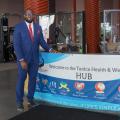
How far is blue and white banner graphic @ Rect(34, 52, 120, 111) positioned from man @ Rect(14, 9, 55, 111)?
0.39 m

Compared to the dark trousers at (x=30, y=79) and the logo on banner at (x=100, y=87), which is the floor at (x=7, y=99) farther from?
the logo on banner at (x=100, y=87)

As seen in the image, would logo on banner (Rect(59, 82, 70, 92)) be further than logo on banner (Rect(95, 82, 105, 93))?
Yes

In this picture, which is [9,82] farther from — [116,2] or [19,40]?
[116,2]

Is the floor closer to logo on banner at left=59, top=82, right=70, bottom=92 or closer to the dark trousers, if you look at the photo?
the dark trousers

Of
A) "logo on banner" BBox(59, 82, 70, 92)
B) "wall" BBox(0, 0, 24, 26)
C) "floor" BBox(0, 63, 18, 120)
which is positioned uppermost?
"wall" BBox(0, 0, 24, 26)

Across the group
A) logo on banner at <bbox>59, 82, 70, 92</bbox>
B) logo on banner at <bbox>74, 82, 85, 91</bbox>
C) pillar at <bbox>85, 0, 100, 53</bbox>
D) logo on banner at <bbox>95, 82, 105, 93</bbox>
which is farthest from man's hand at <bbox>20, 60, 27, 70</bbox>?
pillar at <bbox>85, 0, 100, 53</bbox>

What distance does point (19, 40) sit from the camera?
21.7 feet

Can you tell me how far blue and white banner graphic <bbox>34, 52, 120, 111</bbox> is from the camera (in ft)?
20.9

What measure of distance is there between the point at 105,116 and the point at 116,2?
2896 centimetres

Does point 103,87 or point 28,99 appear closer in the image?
point 103,87

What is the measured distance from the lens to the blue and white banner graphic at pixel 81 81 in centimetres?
638

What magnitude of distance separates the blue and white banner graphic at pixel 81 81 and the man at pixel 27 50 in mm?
389

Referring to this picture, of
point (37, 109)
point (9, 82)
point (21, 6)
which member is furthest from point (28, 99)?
point (21, 6)

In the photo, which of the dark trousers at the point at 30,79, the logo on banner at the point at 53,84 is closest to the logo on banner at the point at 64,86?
the logo on banner at the point at 53,84
